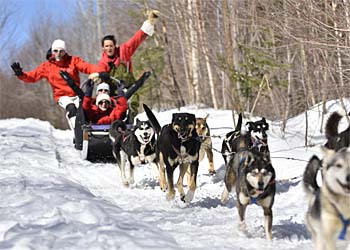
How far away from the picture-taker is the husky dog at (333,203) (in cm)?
317

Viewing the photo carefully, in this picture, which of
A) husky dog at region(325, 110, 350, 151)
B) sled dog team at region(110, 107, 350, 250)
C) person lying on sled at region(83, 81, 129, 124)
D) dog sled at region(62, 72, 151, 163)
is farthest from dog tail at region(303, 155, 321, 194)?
person lying on sled at region(83, 81, 129, 124)

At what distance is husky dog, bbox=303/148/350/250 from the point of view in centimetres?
317

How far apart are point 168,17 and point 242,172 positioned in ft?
30.4

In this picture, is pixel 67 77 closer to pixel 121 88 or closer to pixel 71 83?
pixel 71 83

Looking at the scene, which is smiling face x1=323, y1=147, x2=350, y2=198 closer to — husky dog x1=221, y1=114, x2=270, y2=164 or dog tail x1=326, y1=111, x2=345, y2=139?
dog tail x1=326, y1=111, x2=345, y2=139

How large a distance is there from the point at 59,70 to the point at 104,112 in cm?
134

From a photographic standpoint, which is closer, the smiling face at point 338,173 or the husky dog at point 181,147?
the smiling face at point 338,173

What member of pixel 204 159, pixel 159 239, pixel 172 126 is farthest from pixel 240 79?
pixel 159 239

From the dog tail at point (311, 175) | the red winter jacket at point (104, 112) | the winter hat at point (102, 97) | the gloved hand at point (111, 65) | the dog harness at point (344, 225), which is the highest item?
the gloved hand at point (111, 65)

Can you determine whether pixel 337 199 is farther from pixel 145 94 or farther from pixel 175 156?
pixel 145 94

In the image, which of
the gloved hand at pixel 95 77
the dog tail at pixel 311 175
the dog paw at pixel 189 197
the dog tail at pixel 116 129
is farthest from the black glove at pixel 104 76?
the dog tail at pixel 311 175

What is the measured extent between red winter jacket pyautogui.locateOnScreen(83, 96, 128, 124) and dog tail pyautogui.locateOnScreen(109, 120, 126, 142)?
0.71m

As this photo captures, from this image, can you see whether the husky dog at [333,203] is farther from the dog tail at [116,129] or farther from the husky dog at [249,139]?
the dog tail at [116,129]

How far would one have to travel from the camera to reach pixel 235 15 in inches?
376
